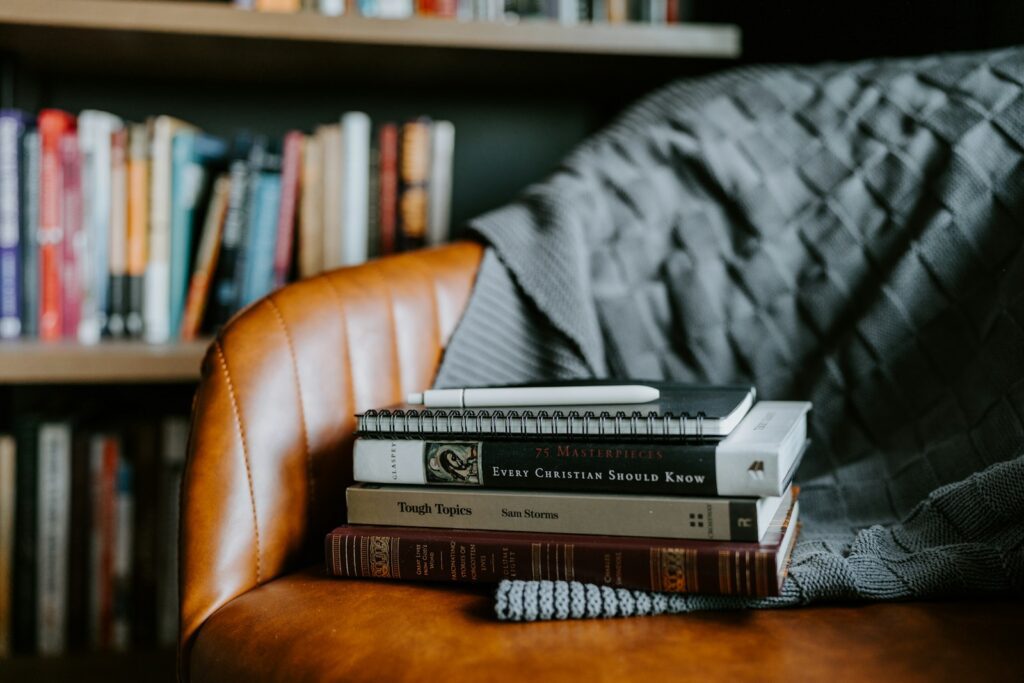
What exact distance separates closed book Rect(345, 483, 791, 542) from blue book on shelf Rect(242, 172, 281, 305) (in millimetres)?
539

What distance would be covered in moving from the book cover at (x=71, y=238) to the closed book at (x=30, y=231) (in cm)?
3

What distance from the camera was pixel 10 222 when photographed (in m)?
1.05

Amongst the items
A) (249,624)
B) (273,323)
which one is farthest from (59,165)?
(249,624)

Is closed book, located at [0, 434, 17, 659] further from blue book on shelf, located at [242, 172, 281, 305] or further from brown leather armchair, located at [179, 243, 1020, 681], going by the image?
brown leather armchair, located at [179, 243, 1020, 681]

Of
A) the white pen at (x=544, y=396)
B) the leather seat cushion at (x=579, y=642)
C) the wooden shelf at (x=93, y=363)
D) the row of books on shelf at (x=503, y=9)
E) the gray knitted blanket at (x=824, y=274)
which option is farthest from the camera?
the row of books on shelf at (x=503, y=9)

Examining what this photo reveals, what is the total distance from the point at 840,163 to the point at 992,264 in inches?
7.8

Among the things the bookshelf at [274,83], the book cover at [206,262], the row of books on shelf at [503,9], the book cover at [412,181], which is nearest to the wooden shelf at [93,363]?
the bookshelf at [274,83]

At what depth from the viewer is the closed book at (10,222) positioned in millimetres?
1041

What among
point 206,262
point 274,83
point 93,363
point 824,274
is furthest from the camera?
point 274,83

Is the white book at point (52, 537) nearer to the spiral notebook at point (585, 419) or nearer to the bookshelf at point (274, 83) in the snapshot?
the bookshelf at point (274, 83)

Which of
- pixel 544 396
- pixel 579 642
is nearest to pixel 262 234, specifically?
pixel 544 396

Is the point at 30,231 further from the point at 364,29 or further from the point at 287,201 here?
the point at 364,29

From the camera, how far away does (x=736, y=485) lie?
55 centimetres

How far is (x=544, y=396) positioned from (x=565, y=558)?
12 centimetres
